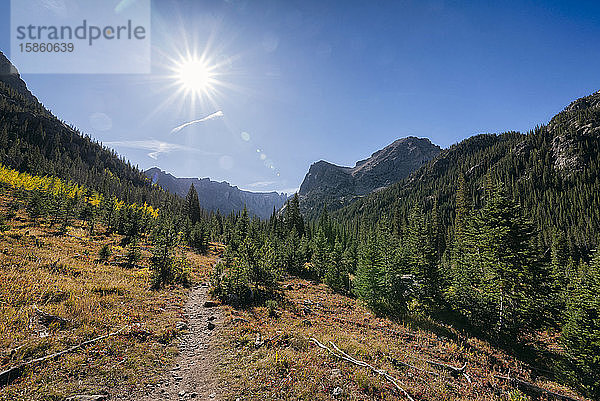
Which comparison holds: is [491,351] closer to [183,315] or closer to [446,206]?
[183,315]

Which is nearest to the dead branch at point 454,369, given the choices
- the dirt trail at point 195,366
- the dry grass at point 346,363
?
the dry grass at point 346,363

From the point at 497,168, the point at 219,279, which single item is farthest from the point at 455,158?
the point at 219,279

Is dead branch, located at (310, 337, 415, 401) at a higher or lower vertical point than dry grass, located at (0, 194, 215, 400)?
lower

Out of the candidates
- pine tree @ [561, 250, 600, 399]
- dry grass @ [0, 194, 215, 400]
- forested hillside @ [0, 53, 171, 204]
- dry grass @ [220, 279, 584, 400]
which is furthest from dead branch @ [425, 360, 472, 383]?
forested hillside @ [0, 53, 171, 204]

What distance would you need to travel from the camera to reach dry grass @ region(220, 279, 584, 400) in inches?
345

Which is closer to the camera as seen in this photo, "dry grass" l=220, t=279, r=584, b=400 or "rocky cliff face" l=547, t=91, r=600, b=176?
"dry grass" l=220, t=279, r=584, b=400

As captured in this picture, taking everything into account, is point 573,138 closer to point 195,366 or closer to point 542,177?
point 542,177

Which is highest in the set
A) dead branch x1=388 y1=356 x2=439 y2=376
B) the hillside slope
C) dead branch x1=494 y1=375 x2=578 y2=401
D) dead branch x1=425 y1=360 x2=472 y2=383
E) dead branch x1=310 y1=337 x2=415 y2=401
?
the hillside slope

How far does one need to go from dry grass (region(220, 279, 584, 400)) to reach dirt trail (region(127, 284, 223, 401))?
0.70 m

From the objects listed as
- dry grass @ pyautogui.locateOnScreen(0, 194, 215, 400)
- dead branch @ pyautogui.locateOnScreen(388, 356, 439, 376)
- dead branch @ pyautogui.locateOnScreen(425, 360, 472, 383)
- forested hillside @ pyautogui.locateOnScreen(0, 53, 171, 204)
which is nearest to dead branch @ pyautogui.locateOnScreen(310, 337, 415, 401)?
dead branch @ pyautogui.locateOnScreen(388, 356, 439, 376)

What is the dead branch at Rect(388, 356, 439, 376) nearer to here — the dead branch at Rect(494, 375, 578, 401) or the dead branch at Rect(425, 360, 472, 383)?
the dead branch at Rect(425, 360, 472, 383)

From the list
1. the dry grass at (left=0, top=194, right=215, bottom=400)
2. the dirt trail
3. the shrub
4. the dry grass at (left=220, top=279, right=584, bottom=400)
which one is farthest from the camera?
the shrub

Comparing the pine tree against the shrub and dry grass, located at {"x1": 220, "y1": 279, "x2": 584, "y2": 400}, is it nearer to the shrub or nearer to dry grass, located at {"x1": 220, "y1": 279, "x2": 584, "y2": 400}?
dry grass, located at {"x1": 220, "y1": 279, "x2": 584, "y2": 400}

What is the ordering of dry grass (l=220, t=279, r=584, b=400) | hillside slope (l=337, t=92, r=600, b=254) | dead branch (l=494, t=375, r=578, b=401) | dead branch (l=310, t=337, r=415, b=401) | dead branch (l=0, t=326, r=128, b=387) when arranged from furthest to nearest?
hillside slope (l=337, t=92, r=600, b=254)
dead branch (l=494, t=375, r=578, b=401)
dead branch (l=310, t=337, r=415, b=401)
dry grass (l=220, t=279, r=584, b=400)
dead branch (l=0, t=326, r=128, b=387)
